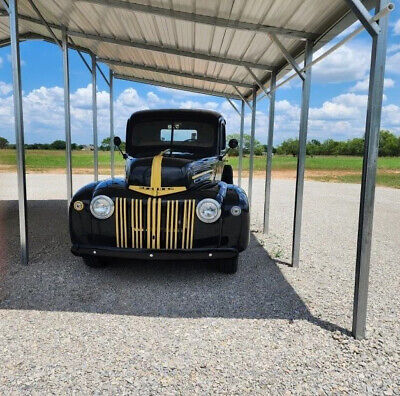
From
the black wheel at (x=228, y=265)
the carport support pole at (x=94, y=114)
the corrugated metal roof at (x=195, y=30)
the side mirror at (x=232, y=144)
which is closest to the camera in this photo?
the corrugated metal roof at (x=195, y=30)

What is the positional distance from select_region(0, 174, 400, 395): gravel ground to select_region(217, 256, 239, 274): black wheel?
10 cm

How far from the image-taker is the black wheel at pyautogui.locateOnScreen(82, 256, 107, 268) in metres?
4.38

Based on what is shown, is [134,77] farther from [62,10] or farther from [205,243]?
[205,243]

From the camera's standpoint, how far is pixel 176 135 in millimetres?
5531

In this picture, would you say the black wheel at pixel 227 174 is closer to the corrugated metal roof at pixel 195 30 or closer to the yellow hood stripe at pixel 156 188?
the corrugated metal roof at pixel 195 30

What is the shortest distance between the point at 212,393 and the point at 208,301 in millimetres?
1395

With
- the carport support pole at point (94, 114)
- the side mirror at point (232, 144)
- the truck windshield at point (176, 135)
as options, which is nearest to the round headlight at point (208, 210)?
the truck windshield at point (176, 135)

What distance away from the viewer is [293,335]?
9.83 ft

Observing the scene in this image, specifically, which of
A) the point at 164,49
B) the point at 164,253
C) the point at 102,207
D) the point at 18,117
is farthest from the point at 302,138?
the point at 18,117

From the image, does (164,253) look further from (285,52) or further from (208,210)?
(285,52)

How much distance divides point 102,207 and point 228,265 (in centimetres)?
155

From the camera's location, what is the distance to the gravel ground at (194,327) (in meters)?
2.38

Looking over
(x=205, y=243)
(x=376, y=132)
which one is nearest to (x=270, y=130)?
(x=205, y=243)

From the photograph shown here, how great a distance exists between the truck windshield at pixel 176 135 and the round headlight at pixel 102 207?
1796 millimetres
